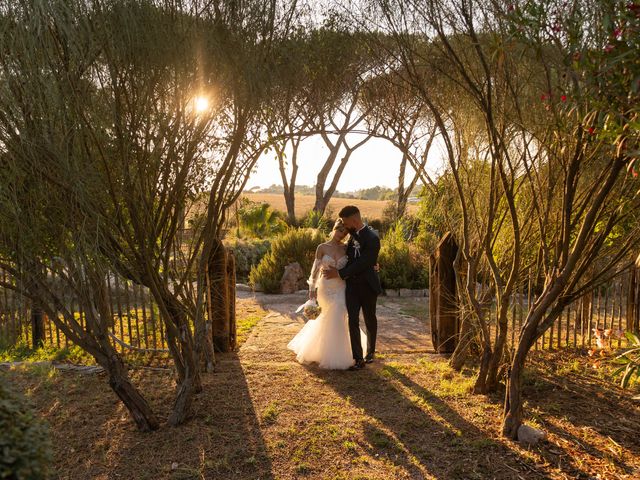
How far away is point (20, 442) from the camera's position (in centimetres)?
184

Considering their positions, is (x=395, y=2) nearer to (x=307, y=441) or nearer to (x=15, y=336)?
(x=307, y=441)

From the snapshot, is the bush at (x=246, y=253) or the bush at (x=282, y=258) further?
the bush at (x=246, y=253)

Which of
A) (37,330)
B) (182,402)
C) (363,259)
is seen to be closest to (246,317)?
(37,330)

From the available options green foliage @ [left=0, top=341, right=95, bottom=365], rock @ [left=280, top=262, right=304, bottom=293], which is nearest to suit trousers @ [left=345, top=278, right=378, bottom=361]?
green foliage @ [left=0, top=341, right=95, bottom=365]

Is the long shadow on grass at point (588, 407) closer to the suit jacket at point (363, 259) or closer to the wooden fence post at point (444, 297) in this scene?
the wooden fence post at point (444, 297)

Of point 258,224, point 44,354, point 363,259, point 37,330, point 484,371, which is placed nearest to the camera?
point 484,371

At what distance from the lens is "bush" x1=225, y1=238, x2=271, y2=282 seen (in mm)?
13639

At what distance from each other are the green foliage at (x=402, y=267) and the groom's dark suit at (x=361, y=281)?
538cm

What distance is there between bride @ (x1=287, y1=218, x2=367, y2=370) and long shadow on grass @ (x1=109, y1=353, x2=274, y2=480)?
4.05ft

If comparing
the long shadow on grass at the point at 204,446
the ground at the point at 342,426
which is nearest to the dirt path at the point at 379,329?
the ground at the point at 342,426

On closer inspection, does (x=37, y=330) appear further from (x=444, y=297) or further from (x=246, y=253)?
(x=246, y=253)

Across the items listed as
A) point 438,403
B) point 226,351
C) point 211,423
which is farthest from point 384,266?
point 211,423

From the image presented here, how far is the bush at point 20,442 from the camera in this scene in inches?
69.4

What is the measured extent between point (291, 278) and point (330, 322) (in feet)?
18.5
